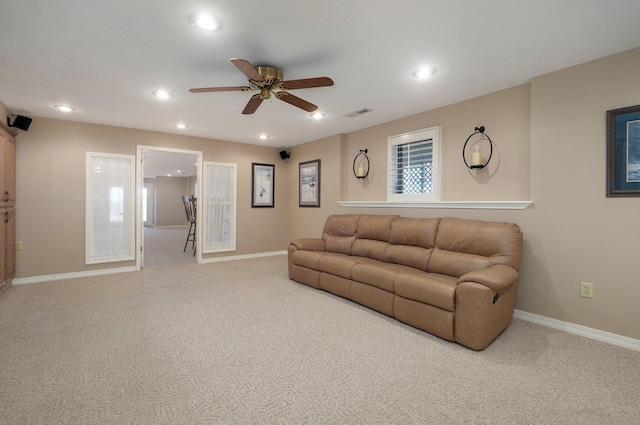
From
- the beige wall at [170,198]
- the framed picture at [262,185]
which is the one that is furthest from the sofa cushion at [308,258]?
the beige wall at [170,198]

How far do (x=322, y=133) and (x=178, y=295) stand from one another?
3485 mm

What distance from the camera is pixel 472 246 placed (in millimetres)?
3025

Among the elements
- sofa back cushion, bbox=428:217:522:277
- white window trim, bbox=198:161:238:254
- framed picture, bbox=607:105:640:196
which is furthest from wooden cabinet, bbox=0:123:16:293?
framed picture, bbox=607:105:640:196

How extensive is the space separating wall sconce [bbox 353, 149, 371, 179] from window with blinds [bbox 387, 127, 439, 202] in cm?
47

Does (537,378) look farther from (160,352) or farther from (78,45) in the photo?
(78,45)

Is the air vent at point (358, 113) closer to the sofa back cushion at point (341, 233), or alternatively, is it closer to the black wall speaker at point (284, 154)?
the sofa back cushion at point (341, 233)

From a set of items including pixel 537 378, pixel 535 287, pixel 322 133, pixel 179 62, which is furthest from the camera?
pixel 322 133

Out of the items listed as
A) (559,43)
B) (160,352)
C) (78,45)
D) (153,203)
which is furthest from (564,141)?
(153,203)

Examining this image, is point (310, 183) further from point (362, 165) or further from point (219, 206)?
point (219, 206)

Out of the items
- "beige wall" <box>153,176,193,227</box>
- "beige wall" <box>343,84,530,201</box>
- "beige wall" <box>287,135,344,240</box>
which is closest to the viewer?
"beige wall" <box>343,84,530,201</box>

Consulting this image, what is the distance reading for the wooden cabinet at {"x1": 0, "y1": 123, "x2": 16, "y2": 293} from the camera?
Answer: 3.62 metres

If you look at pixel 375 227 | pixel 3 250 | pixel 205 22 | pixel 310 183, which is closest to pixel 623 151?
pixel 375 227

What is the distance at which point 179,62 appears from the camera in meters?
2.65

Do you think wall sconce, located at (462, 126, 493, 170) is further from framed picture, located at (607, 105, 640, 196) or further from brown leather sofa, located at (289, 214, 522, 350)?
framed picture, located at (607, 105, 640, 196)
